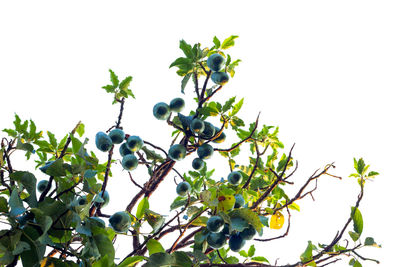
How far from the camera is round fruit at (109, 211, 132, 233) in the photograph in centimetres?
170

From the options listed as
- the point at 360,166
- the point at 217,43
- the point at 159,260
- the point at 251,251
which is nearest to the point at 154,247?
the point at 159,260

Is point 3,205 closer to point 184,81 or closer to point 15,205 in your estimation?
point 15,205

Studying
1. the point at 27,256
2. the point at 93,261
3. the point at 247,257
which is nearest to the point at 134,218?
the point at 93,261

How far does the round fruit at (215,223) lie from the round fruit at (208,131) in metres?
0.68

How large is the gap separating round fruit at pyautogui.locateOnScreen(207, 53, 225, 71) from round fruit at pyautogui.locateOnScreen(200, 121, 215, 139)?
333 mm

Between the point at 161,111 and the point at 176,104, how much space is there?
113 mm

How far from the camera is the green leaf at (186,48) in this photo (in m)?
2.39

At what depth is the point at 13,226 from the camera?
131 cm

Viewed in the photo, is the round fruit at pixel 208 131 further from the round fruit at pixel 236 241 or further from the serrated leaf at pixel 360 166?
the serrated leaf at pixel 360 166

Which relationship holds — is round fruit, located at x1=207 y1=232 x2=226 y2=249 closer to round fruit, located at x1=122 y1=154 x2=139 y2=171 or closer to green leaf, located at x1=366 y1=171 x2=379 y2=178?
round fruit, located at x1=122 y1=154 x2=139 y2=171

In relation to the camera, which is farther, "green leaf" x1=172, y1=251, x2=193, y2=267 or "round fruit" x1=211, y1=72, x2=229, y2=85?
"round fruit" x1=211, y1=72, x2=229, y2=85

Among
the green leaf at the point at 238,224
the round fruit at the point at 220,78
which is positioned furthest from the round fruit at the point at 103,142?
the green leaf at the point at 238,224

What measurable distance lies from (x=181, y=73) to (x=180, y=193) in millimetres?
760

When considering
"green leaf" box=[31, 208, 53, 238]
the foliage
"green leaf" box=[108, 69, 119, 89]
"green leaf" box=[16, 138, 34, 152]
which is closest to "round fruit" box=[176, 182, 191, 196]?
the foliage
